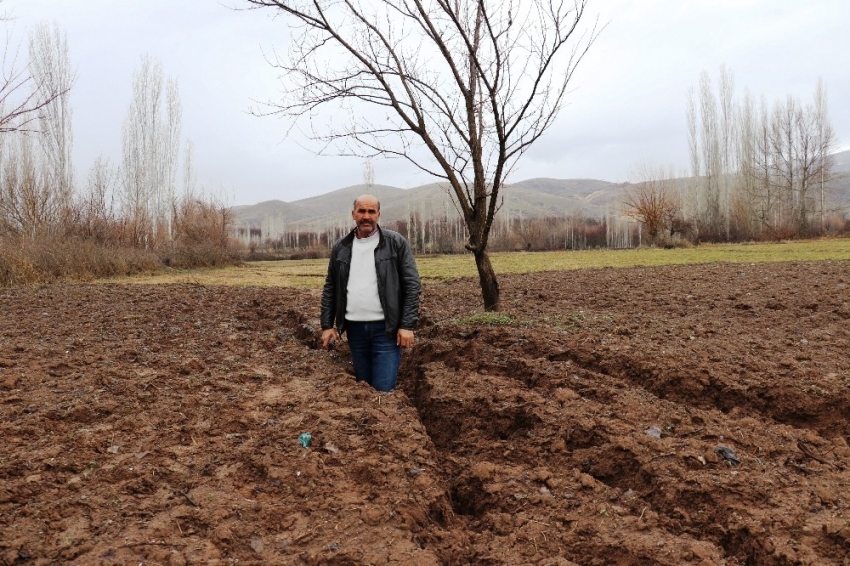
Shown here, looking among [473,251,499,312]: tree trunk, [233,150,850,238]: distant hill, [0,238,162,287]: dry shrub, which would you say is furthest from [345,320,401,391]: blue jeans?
[233,150,850,238]: distant hill

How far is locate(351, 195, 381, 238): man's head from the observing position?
4.46 meters

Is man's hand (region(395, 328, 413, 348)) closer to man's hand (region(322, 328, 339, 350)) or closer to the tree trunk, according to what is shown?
man's hand (region(322, 328, 339, 350))

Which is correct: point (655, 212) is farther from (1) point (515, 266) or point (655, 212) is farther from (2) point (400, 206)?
(2) point (400, 206)

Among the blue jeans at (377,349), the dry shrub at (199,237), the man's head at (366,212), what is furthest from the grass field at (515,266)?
the man's head at (366,212)

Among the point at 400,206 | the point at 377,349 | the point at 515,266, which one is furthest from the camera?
the point at 400,206

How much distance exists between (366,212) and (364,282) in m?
0.57

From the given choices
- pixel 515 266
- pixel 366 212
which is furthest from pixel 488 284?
pixel 515 266

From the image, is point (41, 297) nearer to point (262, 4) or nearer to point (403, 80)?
point (262, 4)

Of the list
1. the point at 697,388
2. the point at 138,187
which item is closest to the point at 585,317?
the point at 697,388

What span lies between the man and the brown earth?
38 cm

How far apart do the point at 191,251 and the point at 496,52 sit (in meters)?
24.7

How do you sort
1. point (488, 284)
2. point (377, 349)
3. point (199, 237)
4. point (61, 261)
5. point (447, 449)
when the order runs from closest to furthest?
point (447, 449) < point (377, 349) < point (488, 284) < point (61, 261) < point (199, 237)

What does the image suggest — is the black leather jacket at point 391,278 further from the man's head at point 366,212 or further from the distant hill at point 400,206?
the distant hill at point 400,206

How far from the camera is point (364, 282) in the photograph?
184 inches
